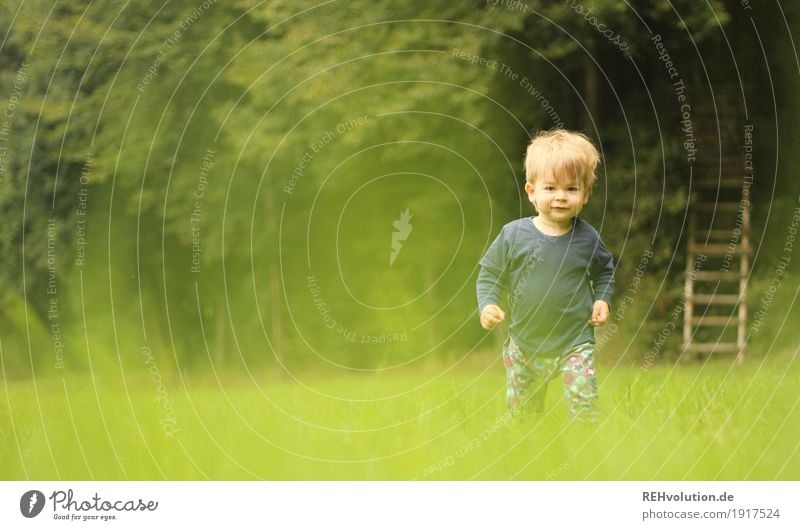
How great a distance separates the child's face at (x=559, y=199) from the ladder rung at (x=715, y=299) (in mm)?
1398

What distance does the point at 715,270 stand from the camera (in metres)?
6.06

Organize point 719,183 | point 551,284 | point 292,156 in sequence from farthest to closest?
1. point 719,183
2. point 292,156
3. point 551,284

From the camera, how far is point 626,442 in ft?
16.0

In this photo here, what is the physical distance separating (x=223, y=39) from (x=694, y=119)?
255 cm

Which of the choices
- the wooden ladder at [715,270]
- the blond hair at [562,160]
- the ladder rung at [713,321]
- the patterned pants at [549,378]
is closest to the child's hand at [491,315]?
the patterned pants at [549,378]

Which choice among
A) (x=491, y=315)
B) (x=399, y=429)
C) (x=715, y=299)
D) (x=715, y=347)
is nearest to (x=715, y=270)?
(x=715, y=299)

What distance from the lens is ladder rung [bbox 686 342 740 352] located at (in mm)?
5957

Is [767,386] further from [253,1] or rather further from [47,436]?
[47,436]

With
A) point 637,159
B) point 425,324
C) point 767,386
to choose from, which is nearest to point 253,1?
point 425,324

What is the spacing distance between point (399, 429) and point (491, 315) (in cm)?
73

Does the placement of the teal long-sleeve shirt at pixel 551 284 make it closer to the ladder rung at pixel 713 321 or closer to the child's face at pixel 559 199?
the child's face at pixel 559 199

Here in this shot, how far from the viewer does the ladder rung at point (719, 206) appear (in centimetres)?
592

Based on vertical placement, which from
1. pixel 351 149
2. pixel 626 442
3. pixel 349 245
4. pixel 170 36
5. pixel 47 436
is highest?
pixel 170 36

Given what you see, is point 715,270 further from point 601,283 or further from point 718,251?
point 601,283
